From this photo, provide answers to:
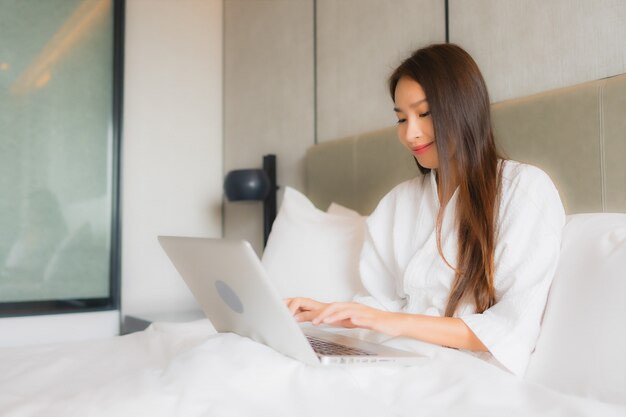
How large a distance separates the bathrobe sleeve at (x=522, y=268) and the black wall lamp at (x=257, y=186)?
154cm

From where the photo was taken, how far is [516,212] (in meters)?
1.18

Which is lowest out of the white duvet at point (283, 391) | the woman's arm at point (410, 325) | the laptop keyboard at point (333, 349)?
the white duvet at point (283, 391)

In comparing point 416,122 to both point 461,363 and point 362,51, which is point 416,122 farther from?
point 362,51

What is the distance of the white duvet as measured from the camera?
2.71ft

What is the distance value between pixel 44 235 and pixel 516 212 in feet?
7.41

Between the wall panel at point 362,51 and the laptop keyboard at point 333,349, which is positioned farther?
the wall panel at point 362,51

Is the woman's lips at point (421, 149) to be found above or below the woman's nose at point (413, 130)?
below

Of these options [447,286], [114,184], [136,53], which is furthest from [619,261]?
[136,53]

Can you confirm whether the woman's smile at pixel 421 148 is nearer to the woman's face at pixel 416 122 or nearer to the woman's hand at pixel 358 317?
the woman's face at pixel 416 122

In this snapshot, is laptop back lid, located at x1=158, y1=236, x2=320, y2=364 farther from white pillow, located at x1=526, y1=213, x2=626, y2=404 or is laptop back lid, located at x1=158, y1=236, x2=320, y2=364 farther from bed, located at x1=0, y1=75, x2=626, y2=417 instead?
white pillow, located at x1=526, y1=213, x2=626, y2=404

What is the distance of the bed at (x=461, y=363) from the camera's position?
2.79 ft

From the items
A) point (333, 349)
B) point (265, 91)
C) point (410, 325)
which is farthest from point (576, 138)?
point (265, 91)

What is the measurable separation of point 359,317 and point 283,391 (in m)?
0.26

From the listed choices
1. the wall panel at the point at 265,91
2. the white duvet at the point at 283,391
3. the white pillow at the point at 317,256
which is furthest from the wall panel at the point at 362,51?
the white duvet at the point at 283,391
